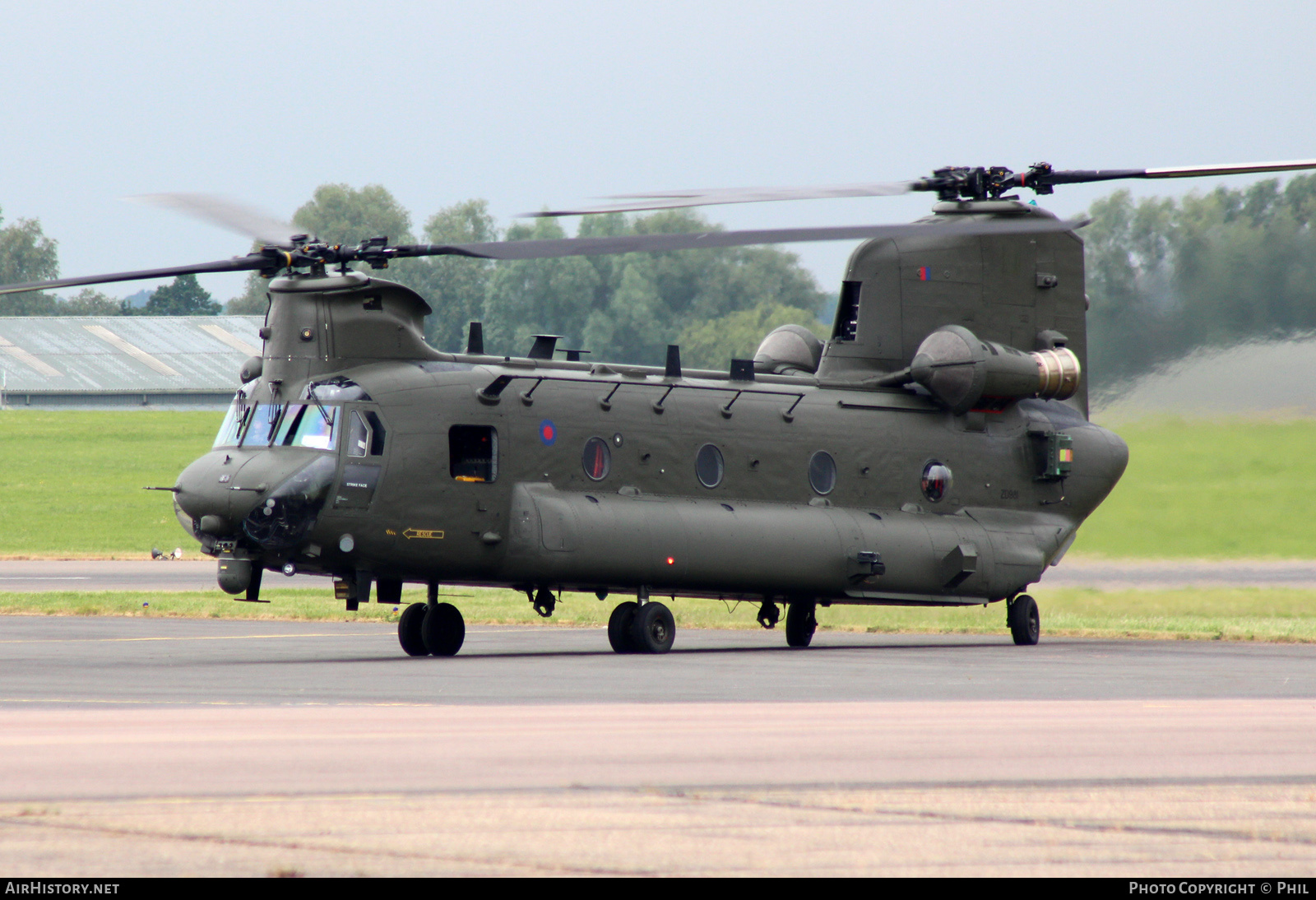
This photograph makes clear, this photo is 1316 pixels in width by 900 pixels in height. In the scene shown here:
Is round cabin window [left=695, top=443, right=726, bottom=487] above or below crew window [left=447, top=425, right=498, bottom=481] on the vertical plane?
below

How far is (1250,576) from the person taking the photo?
1035 inches

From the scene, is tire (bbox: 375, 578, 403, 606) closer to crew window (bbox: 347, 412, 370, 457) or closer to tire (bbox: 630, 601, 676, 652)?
crew window (bbox: 347, 412, 370, 457)

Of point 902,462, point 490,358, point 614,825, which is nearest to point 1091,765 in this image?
point 614,825

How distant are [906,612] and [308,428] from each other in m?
12.1

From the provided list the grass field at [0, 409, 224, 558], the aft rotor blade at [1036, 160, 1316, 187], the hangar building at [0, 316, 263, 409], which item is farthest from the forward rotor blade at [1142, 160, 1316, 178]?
the hangar building at [0, 316, 263, 409]

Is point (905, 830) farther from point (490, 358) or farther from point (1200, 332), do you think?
point (1200, 332)

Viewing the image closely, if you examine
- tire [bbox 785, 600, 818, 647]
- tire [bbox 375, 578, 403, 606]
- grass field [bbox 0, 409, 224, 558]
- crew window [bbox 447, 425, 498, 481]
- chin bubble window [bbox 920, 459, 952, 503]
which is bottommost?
grass field [bbox 0, 409, 224, 558]

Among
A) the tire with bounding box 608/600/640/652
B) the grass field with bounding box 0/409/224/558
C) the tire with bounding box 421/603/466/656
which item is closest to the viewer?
the tire with bounding box 421/603/466/656

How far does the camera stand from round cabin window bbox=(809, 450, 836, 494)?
973 inches

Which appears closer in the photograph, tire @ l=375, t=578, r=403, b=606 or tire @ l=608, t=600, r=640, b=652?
tire @ l=375, t=578, r=403, b=606

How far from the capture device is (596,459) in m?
22.8

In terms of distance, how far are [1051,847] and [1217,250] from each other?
21.2 m

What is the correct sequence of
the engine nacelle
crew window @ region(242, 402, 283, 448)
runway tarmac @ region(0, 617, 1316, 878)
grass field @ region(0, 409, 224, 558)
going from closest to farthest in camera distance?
runway tarmac @ region(0, 617, 1316, 878), crew window @ region(242, 402, 283, 448), the engine nacelle, grass field @ region(0, 409, 224, 558)

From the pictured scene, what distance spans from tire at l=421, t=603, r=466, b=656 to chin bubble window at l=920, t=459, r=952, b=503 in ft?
23.8
